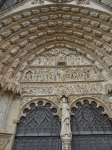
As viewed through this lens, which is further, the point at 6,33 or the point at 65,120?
the point at 6,33

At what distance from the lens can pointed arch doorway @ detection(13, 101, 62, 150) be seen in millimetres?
3679

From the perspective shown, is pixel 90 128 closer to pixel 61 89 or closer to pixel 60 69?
pixel 61 89

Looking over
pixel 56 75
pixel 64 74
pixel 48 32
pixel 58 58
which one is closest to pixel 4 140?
pixel 56 75

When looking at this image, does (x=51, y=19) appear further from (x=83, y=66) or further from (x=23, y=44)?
(x=83, y=66)

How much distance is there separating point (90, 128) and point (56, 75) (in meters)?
2.51

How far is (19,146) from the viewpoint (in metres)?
3.64

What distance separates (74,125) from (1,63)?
3664mm

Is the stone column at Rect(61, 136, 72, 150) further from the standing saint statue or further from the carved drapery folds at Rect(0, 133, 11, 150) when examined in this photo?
the carved drapery folds at Rect(0, 133, 11, 150)

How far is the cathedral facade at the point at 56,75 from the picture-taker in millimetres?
3801

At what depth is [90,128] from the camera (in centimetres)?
401

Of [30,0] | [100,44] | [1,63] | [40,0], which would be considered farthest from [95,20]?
[1,63]

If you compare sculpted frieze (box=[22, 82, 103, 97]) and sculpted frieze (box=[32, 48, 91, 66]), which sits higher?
sculpted frieze (box=[32, 48, 91, 66])

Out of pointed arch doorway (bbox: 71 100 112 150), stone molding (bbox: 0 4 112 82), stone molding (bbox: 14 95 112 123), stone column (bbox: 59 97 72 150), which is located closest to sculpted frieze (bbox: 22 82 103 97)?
stone molding (bbox: 14 95 112 123)

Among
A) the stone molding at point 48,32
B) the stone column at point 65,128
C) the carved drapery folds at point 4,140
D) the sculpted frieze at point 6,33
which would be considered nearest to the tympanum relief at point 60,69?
the stone molding at point 48,32
